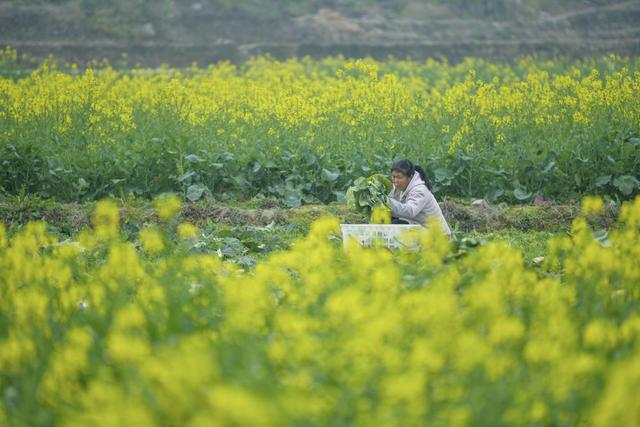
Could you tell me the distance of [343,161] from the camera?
1103 centimetres

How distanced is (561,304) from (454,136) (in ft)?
23.1

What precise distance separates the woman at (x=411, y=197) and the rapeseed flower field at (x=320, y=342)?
2.68 meters

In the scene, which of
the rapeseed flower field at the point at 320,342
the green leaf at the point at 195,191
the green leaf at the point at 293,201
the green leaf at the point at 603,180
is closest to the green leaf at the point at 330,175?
the green leaf at the point at 293,201

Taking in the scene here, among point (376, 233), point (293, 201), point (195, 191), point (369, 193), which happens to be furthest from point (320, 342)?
point (195, 191)

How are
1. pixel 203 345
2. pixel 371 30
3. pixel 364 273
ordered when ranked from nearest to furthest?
pixel 203 345 → pixel 364 273 → pixel 371 30

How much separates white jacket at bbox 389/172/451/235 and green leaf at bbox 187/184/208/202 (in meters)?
3.27

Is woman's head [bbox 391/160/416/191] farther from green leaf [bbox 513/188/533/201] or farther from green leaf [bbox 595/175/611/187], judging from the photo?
green leaf [bbox 595/175/611/187]

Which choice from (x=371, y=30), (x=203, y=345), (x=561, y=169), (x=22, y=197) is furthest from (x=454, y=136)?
(x=371, y=30)

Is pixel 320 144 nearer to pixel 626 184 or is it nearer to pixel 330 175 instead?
pixel 330 175

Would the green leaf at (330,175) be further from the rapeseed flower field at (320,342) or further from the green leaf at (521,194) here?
the rapeseed flower field at (320,342)

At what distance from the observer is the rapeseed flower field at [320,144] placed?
10.9 metres

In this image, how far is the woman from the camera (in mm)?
7934

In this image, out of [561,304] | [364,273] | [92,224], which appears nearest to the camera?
[561,304]

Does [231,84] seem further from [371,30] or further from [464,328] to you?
[371,30]
